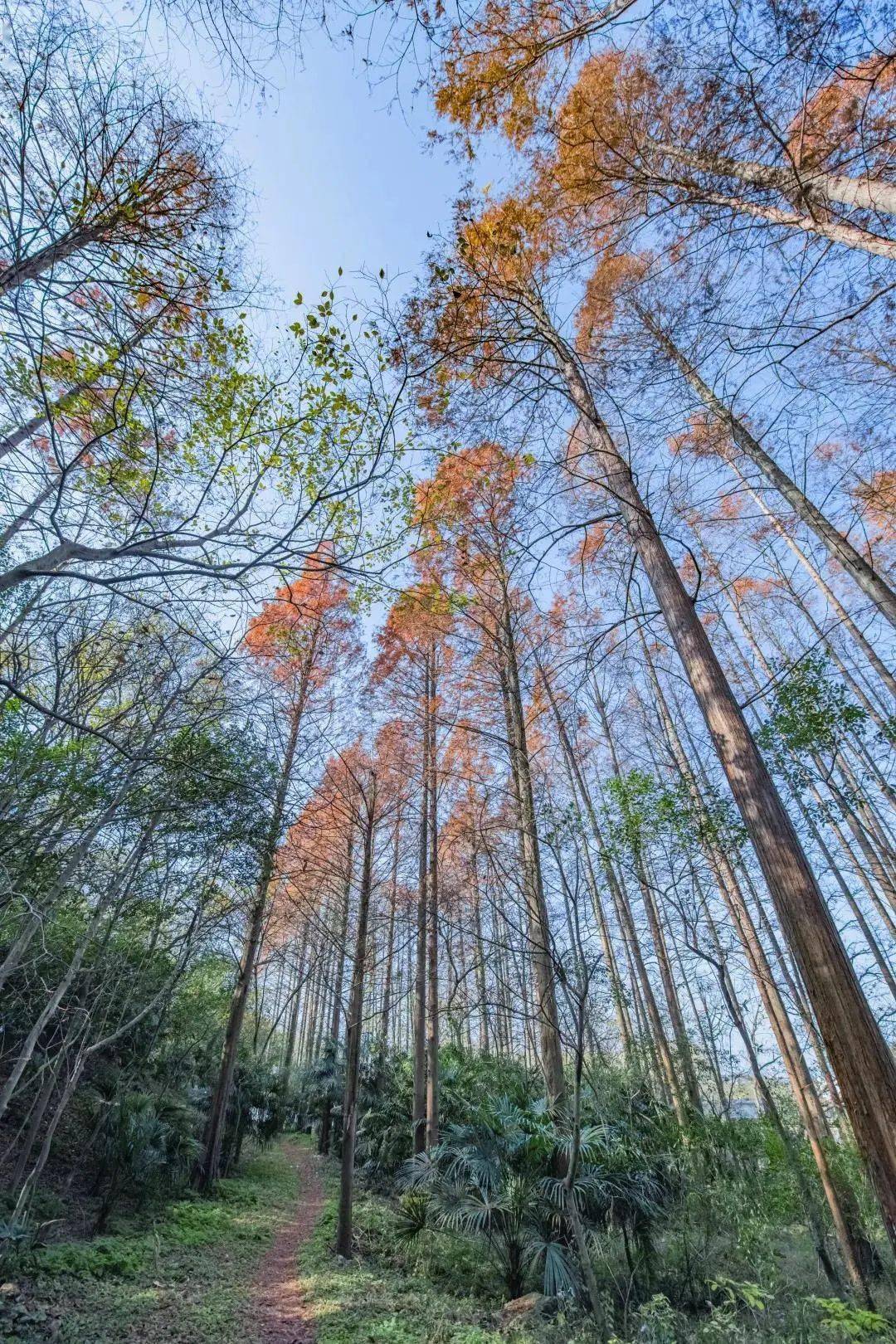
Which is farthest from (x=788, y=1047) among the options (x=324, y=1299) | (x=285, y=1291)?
(x=285, y=1291)

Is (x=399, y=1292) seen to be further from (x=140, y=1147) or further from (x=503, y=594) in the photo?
(x=503, y=594)

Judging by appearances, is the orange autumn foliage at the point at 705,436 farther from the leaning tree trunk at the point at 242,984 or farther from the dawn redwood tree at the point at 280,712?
the leaning tree trunk at the point at 242,984

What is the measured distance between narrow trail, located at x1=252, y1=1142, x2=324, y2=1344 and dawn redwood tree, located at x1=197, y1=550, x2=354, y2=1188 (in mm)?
1639

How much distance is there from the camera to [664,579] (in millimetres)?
3705

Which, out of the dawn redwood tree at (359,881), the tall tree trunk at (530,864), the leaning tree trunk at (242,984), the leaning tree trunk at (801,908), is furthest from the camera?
the leaning tree trunk at (242,984)

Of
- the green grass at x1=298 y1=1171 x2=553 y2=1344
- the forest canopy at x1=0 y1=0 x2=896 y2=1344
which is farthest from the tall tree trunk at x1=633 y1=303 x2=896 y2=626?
the green grass at x1=298 y1=1171 x2=553 y2=1344

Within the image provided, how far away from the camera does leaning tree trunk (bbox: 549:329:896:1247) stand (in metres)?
2.11

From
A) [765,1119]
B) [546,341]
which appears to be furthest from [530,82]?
[765,1119]

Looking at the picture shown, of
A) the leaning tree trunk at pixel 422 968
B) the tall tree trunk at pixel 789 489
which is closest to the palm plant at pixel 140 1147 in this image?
the leaning tree trunk at pixel 422 968

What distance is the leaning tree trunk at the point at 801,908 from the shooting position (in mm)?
2113

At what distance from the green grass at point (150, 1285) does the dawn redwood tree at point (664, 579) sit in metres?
4.95

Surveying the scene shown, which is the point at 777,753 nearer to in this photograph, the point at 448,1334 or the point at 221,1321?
the point at 448,1334

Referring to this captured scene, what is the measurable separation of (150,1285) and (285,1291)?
1257 millimetres

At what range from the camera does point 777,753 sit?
18.5 ft
